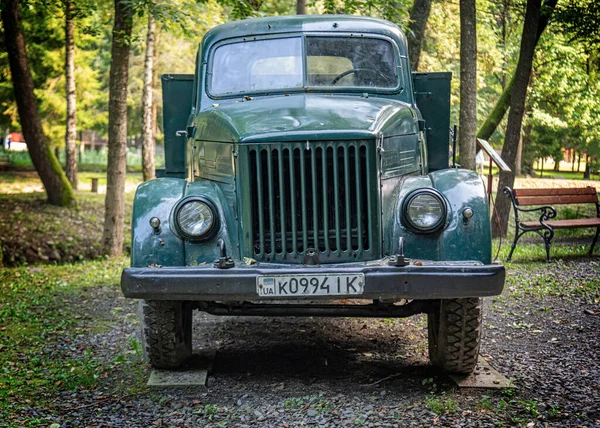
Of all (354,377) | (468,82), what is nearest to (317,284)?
(354,377)

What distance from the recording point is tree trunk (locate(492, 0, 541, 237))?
40.7 ft

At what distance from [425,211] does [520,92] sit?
8514mm

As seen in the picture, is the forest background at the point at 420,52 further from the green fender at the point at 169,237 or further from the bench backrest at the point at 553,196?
the green fender at the point at 169,237

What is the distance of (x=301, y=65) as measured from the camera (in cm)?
629

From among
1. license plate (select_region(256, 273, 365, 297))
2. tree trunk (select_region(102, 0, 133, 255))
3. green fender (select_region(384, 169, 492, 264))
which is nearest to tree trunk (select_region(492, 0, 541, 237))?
tree trunk (select_region(102, 0, 133, 255))

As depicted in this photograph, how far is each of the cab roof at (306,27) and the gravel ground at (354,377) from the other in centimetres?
252

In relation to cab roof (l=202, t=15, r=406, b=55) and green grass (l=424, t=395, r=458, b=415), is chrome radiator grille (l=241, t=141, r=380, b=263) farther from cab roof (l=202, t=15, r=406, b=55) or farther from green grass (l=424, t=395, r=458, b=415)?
cab roof (l=202, t=15, r=406, b=55)

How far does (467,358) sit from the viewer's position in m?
5.27

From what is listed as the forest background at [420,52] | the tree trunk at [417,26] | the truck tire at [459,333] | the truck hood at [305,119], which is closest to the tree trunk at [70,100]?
the forest background at [420,52]

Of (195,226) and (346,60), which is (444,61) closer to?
(346,60)

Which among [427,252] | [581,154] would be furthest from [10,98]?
[427,252]

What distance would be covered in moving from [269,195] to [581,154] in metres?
19.7

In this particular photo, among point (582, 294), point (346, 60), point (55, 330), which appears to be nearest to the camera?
point (346, 60)

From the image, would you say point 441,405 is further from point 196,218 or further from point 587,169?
point 587,169
